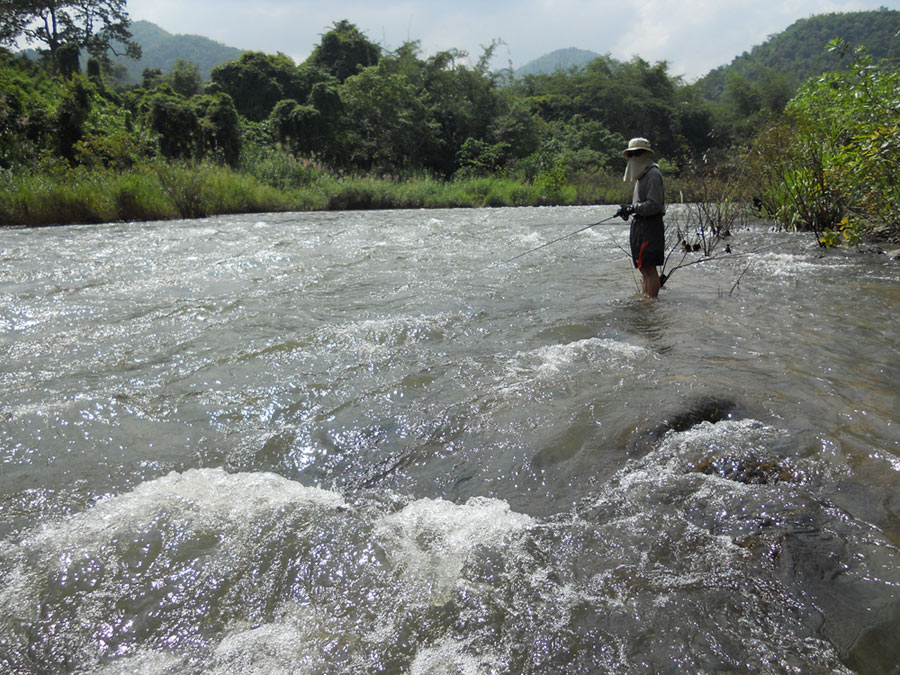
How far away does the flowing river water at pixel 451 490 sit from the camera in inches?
65.5

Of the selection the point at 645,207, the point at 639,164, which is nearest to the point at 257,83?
the point at 639,164

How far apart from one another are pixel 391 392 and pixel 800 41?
471ft

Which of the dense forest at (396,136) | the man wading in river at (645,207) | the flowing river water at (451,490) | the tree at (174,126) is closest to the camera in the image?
the flowing river water at (451,490)

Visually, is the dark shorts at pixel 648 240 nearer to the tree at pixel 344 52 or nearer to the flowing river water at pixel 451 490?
the flowing river water at pixel 451 490

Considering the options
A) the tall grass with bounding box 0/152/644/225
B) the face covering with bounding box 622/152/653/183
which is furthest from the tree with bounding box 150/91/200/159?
the face covering with bounding box 622/152/653/183

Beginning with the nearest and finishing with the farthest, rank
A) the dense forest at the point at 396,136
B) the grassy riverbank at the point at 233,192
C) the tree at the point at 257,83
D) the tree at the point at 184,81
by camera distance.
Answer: the dense forest at the point at 396,136 → the grassy riverbank at the point at 233,192 → the tree at the point at 257,83 → the tree at the point at 184,81

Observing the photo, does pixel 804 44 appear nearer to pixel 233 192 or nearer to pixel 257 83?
pixel 257 83

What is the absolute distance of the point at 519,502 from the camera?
237cm

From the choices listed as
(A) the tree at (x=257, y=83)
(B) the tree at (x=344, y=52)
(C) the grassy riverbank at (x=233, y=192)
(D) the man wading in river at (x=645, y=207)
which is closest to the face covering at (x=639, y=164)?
(D) the man wading in river at (x=645, y=207)

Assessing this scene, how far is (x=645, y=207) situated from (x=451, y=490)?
4233 mm

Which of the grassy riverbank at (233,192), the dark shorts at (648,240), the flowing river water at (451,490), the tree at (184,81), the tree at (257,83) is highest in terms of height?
the tree at (184,81)

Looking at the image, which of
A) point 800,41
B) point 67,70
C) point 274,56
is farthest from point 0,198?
point 800,41

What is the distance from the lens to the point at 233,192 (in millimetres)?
16109

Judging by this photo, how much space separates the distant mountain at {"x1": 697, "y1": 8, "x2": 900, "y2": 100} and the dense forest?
157 feet
